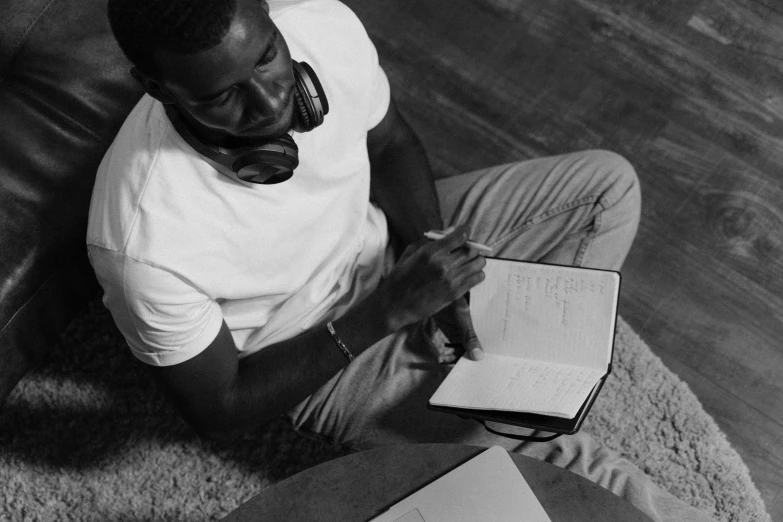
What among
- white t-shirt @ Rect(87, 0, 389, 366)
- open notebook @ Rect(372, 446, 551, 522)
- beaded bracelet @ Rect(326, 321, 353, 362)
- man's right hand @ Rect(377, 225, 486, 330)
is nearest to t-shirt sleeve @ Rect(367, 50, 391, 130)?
white t-shirt @ Rect(87, 0, 389, 366)

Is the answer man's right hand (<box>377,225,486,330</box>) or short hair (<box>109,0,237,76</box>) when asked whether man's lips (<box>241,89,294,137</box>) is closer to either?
short hair (<box>109,0,237,76</box>)

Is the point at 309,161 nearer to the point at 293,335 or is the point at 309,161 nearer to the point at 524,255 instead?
the point at 293,335

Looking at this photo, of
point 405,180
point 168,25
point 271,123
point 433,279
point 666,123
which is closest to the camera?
point 168,25

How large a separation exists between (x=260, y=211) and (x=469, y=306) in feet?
1.24

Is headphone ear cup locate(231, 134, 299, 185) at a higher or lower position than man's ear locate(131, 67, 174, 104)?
lower

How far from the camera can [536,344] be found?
4.00ft

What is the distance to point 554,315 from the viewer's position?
1224mm

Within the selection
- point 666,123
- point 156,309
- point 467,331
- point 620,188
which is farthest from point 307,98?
point 666,123

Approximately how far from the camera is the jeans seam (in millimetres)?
1379

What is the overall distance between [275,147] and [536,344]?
1.64 feet

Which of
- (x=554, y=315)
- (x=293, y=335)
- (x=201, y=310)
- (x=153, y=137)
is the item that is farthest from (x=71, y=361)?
(x=554, y=315)

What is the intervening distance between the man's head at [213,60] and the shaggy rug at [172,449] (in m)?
0.82

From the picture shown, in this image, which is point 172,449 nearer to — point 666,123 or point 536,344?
point 536,344

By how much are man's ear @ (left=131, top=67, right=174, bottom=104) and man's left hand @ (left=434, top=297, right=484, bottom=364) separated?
1.85 feet
